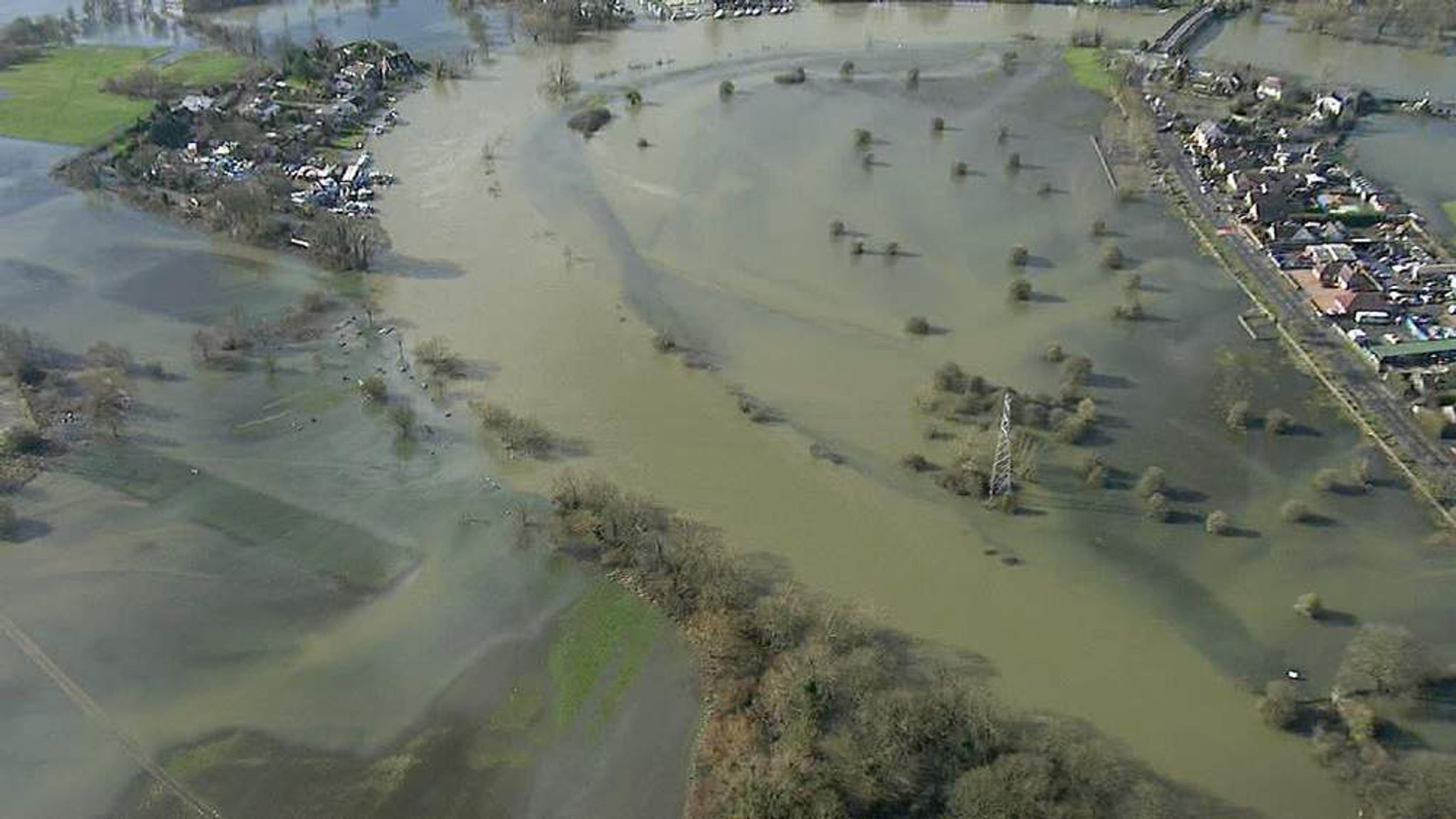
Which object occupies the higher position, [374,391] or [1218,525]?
[374,391]

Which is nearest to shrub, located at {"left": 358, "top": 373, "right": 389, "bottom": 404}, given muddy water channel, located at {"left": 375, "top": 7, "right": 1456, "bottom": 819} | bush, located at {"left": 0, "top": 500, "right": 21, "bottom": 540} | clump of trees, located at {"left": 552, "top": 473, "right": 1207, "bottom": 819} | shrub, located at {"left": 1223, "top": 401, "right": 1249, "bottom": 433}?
muddy water channel, located at {"left": 375, "top": 7, "right": 1456, "bottom": 819}

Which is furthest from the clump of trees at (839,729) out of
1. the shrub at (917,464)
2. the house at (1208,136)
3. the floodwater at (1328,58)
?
the floodwater at (1328,58)

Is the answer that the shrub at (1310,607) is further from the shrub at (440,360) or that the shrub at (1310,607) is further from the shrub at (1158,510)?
the shrub at (440,360)

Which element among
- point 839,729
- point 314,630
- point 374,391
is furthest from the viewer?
point 374,391

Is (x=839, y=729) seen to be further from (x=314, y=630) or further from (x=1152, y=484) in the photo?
(x=314, y=630)

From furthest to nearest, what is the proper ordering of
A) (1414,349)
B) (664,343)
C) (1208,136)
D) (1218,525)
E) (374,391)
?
(1208,136), (664,343), (1414,349), (374,391), (1218,525)

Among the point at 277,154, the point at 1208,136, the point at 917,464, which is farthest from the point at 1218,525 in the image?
the point at 277,154
